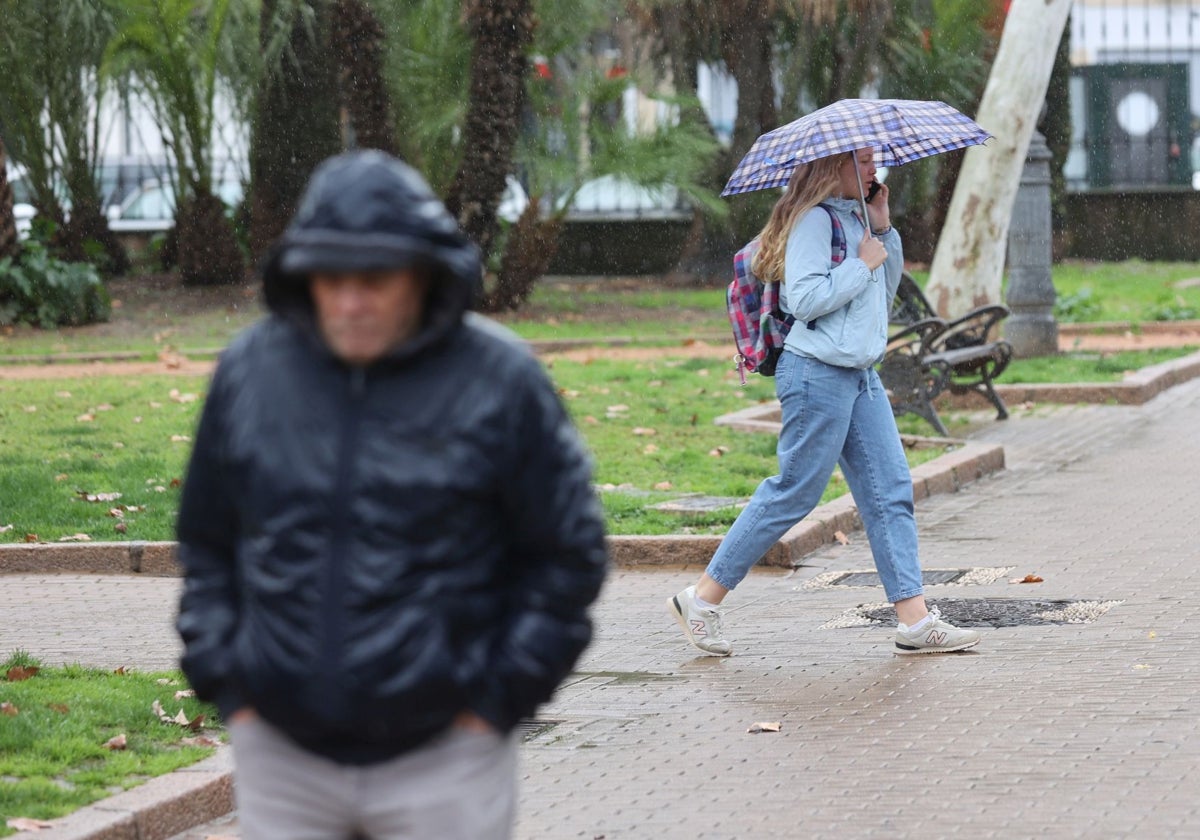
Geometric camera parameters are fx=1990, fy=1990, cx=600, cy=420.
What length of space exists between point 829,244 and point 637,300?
1874 centimetres

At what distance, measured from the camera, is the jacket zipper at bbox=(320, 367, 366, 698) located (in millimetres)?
2725

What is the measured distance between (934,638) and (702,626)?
82 centimetres

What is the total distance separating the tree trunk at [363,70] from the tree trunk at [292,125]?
112cm

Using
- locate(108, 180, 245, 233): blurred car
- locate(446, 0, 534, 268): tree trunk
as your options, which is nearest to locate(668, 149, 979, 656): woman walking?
locate(446, 0, 534, 268): tree trunk

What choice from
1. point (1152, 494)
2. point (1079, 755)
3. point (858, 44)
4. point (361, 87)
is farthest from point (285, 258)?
point (858, 44)

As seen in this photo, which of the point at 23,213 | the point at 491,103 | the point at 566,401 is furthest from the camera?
the point at 23,213

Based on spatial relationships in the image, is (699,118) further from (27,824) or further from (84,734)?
(27,824)

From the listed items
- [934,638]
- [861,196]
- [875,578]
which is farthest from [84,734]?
[875,578]

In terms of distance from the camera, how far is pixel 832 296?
675cm

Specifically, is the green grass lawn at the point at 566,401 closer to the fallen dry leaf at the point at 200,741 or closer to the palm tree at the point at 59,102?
the palm tree at the point at 59,102

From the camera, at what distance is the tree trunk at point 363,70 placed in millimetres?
24484

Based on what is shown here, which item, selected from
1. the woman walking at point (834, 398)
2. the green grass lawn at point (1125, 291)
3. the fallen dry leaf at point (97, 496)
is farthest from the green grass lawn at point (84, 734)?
the green grass lawn at point (1125, 291)

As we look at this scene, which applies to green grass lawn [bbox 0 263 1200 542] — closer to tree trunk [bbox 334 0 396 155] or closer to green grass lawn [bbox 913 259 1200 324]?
green grass lawn [bbox 913 259 1200 324]

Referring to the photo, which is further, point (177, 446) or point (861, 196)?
point (177, 446)
